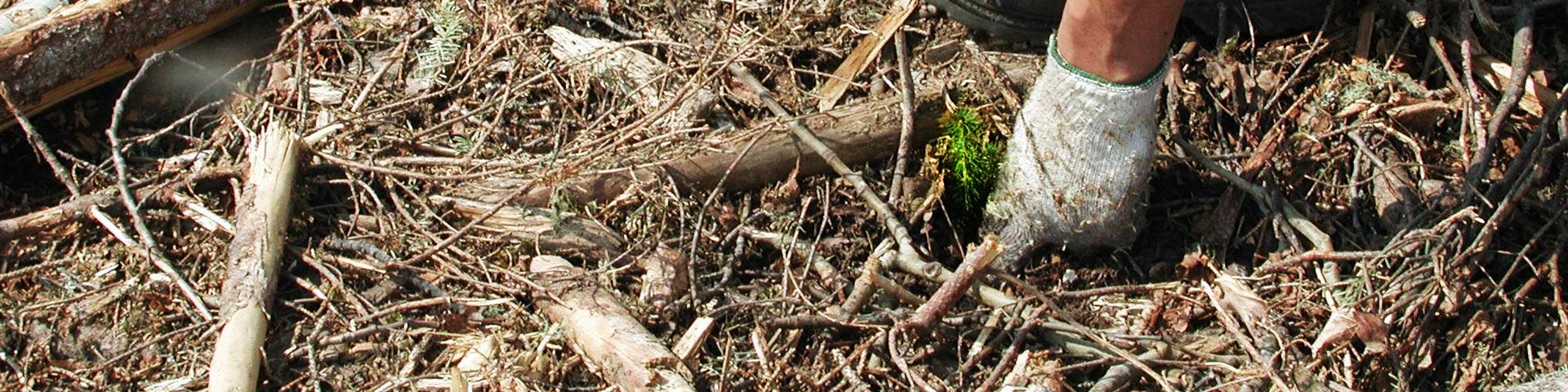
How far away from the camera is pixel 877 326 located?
2.44 m

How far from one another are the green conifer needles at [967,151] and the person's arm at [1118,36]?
400mm

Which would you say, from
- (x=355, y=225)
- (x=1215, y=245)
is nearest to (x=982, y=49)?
(x=1215, y=245)

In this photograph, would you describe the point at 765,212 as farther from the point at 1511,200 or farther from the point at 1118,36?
the point at 1511,200

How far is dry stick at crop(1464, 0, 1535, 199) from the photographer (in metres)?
Result: 2.58

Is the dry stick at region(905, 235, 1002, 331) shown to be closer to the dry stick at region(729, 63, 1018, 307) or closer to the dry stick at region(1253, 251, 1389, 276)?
the dry stick at region(729, 63, 1018, 307)

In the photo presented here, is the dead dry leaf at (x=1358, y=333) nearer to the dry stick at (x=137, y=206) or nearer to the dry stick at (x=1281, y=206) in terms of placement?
the dry stick at (x=1281, y=206)

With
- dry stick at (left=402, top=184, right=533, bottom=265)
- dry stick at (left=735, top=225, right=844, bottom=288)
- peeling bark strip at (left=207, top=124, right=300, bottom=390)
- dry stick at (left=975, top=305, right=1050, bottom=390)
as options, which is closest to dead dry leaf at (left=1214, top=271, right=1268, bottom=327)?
dry stick at (left=975, top=305, right=1050, bottom=390)

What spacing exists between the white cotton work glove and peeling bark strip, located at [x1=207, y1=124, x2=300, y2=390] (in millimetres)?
1508

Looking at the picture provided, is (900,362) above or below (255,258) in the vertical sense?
below

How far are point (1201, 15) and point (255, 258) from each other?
2141mm

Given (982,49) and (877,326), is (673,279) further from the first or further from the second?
(982,49)

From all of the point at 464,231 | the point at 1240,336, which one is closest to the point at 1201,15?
the point at 1240,336

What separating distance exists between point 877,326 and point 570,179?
2.43 feet

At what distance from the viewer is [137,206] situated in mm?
2771
